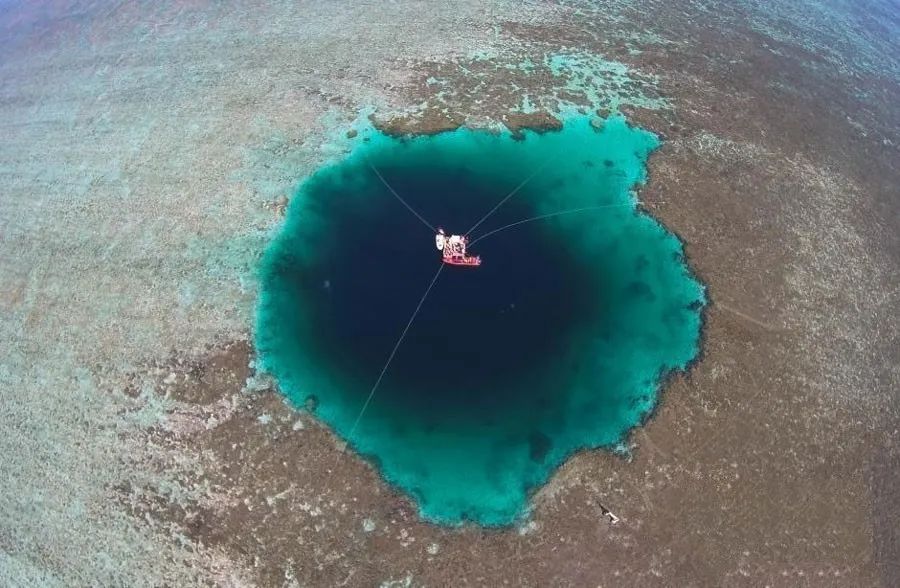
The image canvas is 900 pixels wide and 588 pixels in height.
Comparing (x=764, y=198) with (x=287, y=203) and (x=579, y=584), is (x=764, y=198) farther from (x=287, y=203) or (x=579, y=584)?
(x=287, y=203)

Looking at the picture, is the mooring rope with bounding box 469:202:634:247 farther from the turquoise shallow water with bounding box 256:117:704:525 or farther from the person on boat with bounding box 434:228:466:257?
the person on boat with bounding box 434:228:466:257

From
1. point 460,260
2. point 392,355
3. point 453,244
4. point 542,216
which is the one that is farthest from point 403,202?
point 392,355

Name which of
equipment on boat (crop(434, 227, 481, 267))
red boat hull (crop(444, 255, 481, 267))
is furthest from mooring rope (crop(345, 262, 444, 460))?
equipment on boat (crop(434, 227, 481, 267))

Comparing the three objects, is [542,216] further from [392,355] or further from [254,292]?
[254,292]

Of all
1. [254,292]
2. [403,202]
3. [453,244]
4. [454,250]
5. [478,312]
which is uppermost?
[453,244]

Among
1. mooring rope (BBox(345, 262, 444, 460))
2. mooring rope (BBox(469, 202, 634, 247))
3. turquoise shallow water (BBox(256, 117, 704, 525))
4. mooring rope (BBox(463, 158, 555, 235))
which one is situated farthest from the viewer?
mooring rope (BBox(463, 158, 555, 235))
